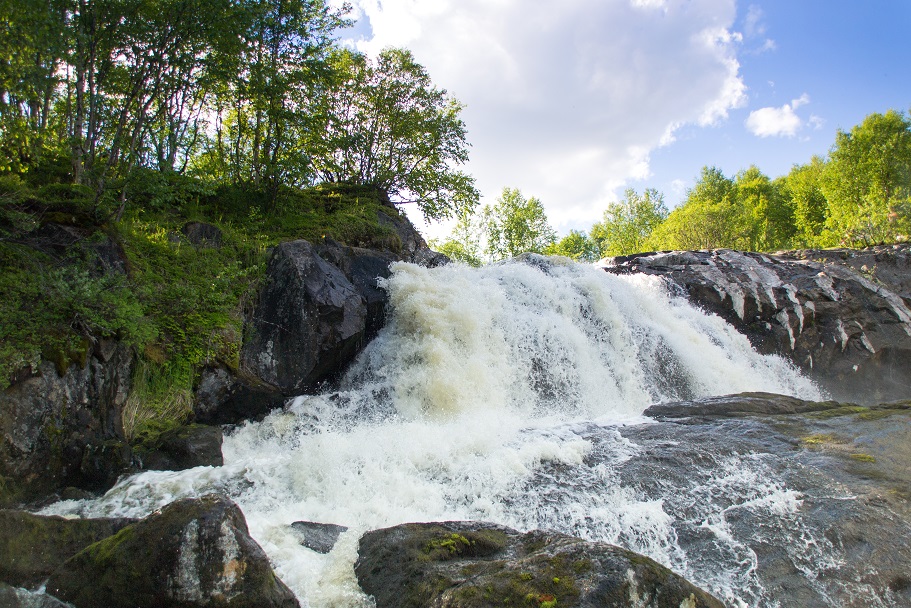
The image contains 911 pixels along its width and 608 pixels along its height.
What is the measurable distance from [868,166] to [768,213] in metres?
11.1

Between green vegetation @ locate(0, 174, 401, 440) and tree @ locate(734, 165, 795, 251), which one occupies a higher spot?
tree @ locate(734, 165, 795, 251)

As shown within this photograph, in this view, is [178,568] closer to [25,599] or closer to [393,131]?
[25,599]

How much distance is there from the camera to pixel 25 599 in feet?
11.0

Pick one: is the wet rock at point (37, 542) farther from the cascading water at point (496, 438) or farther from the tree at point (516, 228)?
the tree at point (516, 228)

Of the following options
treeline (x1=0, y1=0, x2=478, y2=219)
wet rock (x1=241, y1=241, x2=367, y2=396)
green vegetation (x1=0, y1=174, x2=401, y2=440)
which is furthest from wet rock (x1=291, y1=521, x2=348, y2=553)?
treeline (x1=0, y1=0, x2=478, y2=219)

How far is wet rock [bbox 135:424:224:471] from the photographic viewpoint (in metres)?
6.74

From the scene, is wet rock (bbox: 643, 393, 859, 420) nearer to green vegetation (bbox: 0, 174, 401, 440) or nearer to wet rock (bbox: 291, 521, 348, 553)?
wet rock (bbox: 291, 521, 348, 553)

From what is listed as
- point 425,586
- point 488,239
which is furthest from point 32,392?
point 488,239

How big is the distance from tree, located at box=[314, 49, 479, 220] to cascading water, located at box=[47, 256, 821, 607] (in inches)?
253

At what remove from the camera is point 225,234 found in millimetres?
11344

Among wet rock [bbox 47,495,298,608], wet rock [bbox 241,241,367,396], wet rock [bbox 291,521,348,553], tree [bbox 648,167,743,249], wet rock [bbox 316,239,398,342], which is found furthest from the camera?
tree [bbox 648,167,743,249]

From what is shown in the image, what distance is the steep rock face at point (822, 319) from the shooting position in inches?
693

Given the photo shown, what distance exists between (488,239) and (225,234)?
39.9m

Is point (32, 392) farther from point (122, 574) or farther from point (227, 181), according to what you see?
point (227, 181)
